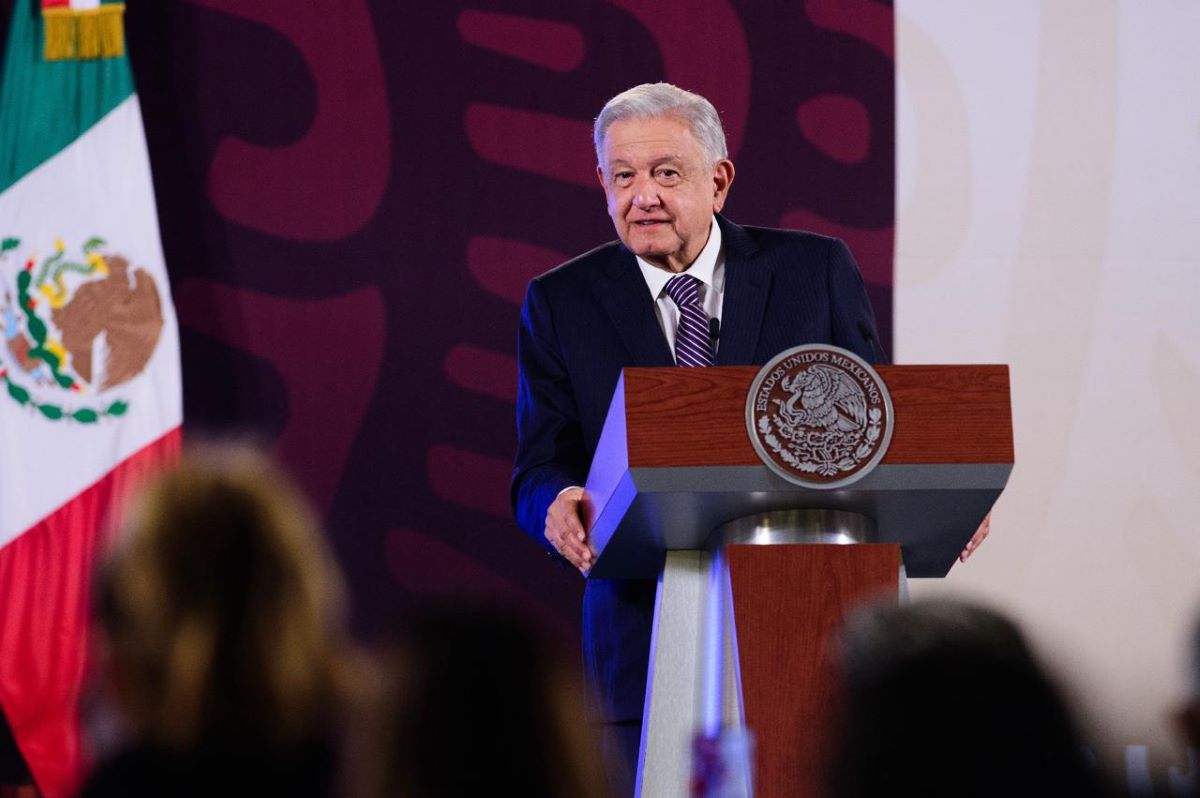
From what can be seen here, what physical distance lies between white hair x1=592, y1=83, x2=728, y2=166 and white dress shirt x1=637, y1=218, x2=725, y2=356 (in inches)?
6.8

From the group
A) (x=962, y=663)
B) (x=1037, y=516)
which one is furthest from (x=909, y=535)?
(x=1037, y=516)

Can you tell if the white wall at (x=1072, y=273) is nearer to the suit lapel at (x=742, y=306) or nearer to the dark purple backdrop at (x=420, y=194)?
the dark purple backdrop at (x=420, y=194)

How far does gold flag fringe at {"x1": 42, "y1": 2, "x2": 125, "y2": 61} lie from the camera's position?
4.75 m

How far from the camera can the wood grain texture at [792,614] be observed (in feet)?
6.43

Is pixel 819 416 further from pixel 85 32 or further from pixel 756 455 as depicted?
pixel 85 32

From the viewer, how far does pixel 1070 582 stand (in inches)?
181

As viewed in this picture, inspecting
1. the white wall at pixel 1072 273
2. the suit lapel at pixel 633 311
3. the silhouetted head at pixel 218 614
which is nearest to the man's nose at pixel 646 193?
the suit lapel at pixel 633 311

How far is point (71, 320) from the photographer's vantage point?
4.68m

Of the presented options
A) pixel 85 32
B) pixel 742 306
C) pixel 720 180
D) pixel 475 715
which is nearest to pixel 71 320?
pixel 85 32

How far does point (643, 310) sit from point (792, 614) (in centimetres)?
88

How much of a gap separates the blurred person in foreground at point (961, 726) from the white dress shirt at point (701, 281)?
183cm

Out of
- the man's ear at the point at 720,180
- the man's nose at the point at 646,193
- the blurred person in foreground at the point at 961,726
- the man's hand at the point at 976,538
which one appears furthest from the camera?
the man's ear at the point at 720,180

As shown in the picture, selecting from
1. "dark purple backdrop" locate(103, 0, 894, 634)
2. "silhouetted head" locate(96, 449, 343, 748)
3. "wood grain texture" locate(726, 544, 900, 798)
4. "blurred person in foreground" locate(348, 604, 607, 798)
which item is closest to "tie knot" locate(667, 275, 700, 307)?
"wood grain texture" locate(726, 544, 900, 798)

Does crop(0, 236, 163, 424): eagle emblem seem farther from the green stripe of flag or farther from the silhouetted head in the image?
the silhouetted head
